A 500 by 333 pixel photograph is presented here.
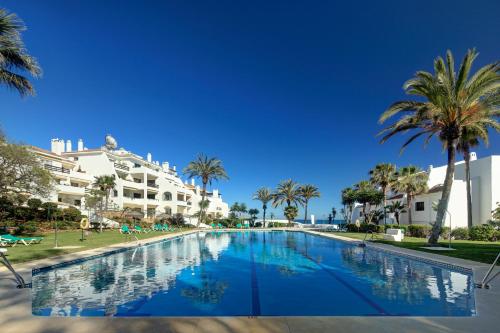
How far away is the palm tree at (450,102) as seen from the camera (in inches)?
646

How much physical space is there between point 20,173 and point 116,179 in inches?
775

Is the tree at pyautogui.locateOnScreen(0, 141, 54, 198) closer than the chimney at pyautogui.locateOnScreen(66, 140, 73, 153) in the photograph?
Yes

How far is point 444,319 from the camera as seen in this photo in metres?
5.20

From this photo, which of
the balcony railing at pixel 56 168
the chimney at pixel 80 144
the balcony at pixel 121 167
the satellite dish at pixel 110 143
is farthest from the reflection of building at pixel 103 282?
the satellite dish at pixel 110 143

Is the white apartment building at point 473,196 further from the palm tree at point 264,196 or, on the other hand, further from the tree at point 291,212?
the palm tree at point 264,196

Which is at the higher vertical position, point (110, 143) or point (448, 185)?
point (110, 143)

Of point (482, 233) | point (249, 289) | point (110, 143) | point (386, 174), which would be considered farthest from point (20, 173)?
point (386, 174)

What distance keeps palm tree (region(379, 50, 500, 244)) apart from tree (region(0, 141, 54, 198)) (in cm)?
2462

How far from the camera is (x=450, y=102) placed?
663 inches

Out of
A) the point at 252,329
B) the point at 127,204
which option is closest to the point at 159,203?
the point at 127,204

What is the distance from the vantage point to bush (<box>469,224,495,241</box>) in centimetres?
2407

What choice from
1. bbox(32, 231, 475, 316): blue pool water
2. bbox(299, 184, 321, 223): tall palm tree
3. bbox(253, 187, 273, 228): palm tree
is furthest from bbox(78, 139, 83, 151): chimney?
bbox(32, 231, 475, 316): blue pool water

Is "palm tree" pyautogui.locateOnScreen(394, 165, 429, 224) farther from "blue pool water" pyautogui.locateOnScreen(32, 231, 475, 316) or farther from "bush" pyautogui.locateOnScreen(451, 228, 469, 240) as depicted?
"blue pool water" pyautogui.locateOnScreen(32, 231, 475, 316)

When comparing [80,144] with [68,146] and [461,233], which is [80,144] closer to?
[68,146]
